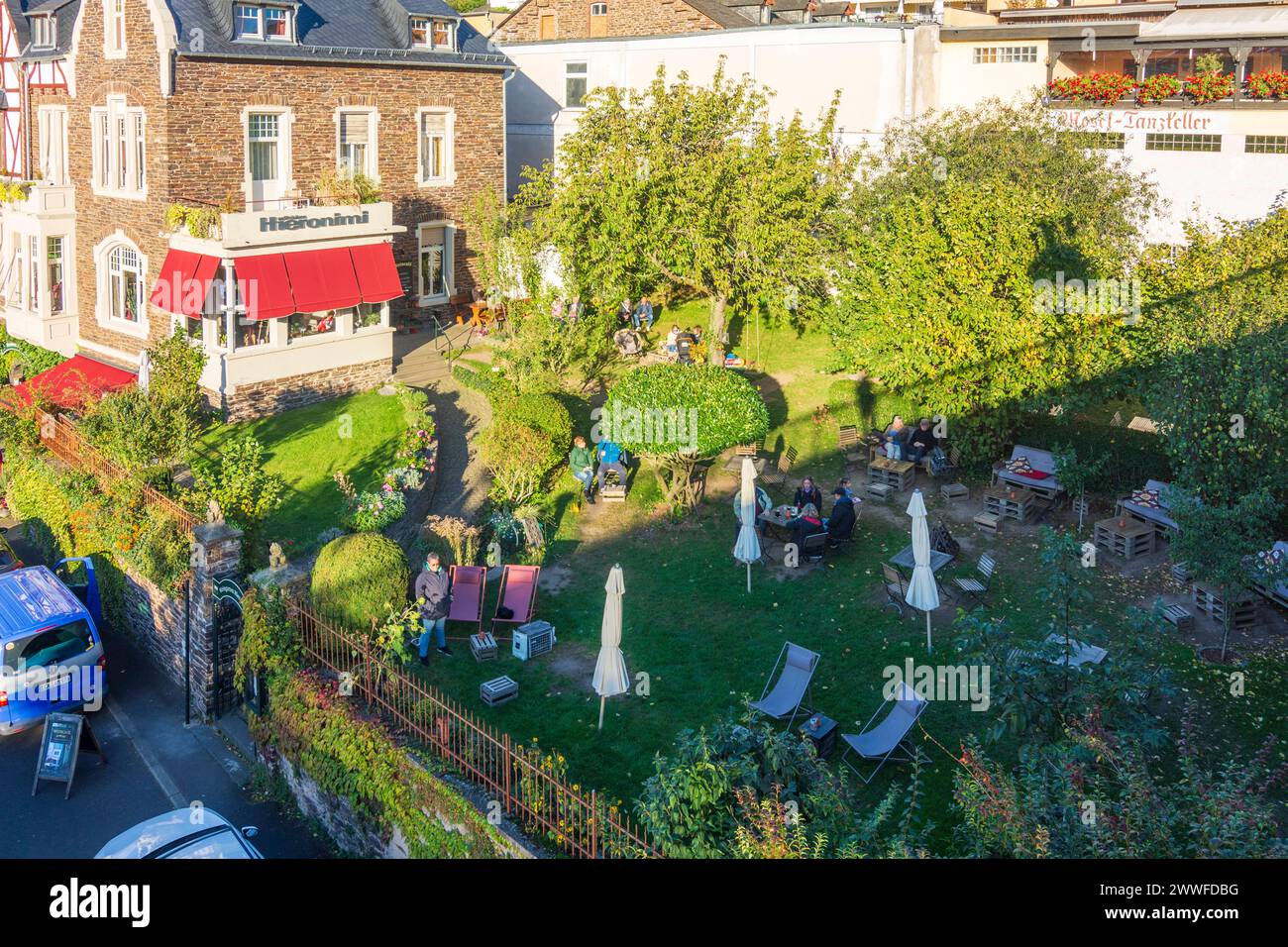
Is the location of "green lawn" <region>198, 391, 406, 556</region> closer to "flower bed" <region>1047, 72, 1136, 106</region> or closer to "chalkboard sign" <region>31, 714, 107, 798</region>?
"chalkboard sign" <region>31, 714, 107, 798</region>

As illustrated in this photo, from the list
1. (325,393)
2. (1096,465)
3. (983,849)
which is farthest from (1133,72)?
(983,849)

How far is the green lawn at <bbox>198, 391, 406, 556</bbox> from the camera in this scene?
853 inches

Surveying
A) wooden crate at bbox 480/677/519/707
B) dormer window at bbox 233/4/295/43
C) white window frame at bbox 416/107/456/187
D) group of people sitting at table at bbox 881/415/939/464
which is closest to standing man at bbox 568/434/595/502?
group of people sitting at table at bbox 881/415/939/464

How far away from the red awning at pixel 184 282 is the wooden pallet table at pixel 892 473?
49.5 feet

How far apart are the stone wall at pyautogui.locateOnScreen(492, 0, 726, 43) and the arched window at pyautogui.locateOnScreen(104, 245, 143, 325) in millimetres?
19283

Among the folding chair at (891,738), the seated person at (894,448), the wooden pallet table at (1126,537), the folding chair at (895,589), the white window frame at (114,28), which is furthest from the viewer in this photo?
the white window frame at (114,28)


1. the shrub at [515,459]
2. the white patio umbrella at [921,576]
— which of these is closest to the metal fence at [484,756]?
the white patio umbrella at [921,576]

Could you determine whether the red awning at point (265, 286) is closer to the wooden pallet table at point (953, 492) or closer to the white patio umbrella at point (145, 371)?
the white patio umbrella at point (145, 371)

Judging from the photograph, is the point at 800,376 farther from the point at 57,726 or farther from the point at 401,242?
the point at 57,726

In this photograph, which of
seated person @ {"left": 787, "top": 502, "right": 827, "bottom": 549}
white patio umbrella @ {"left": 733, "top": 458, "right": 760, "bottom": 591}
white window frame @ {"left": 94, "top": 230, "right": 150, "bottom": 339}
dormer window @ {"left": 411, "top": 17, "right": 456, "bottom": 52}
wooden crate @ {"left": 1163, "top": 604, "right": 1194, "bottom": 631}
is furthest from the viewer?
dormer window @ {"left": 411, "top": 17, "right": 456, "bottom": 52}

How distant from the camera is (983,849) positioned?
987 centimetres

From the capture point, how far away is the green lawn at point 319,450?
21.7 metres

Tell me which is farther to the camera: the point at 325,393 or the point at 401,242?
the point at 401,242

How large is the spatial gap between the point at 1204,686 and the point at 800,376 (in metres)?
15.3
